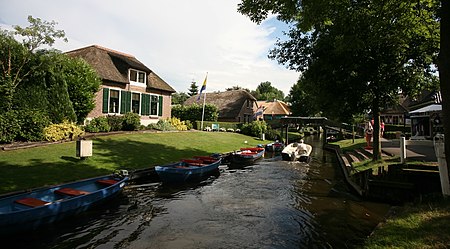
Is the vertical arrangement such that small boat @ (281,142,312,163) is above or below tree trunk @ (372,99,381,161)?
below

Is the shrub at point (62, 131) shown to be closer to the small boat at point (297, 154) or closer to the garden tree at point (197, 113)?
the small boat at point (297, 154)

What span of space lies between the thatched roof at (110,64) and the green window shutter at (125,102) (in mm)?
1218

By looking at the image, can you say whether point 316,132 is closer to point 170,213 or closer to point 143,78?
point 143,78

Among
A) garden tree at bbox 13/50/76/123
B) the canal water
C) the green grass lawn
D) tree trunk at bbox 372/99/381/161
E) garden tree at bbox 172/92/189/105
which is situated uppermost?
garden tree at bbox 172/92/189/105

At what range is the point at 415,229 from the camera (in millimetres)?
5574

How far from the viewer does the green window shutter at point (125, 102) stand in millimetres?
24734

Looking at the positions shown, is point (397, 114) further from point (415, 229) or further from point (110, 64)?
point (415, 229)

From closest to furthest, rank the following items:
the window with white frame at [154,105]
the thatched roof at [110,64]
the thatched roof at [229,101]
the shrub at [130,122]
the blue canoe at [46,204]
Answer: the blue canoe at [46,204]
the shrub at [130,122]
the thatched roof at [110,64]
the window with white frame at [154,105]
the thatched roof at [229,101]

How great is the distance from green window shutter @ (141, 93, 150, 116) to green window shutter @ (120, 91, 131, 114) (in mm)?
1698

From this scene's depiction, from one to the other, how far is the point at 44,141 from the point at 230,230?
43.3 feet

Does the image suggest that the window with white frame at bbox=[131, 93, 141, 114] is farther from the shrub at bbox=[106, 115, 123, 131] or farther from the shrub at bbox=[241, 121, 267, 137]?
the shrub at bbox=[241, 121, 267, 137]

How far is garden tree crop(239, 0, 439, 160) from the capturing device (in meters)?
8.30

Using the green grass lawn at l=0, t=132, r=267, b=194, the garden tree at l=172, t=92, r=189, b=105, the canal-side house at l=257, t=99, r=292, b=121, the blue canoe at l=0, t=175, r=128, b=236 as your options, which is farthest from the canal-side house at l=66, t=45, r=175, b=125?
the garden tree at l=172, t=92, r=189, b=105

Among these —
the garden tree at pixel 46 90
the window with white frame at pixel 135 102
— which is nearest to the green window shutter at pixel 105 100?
the window with white frame at pixel 135 102
